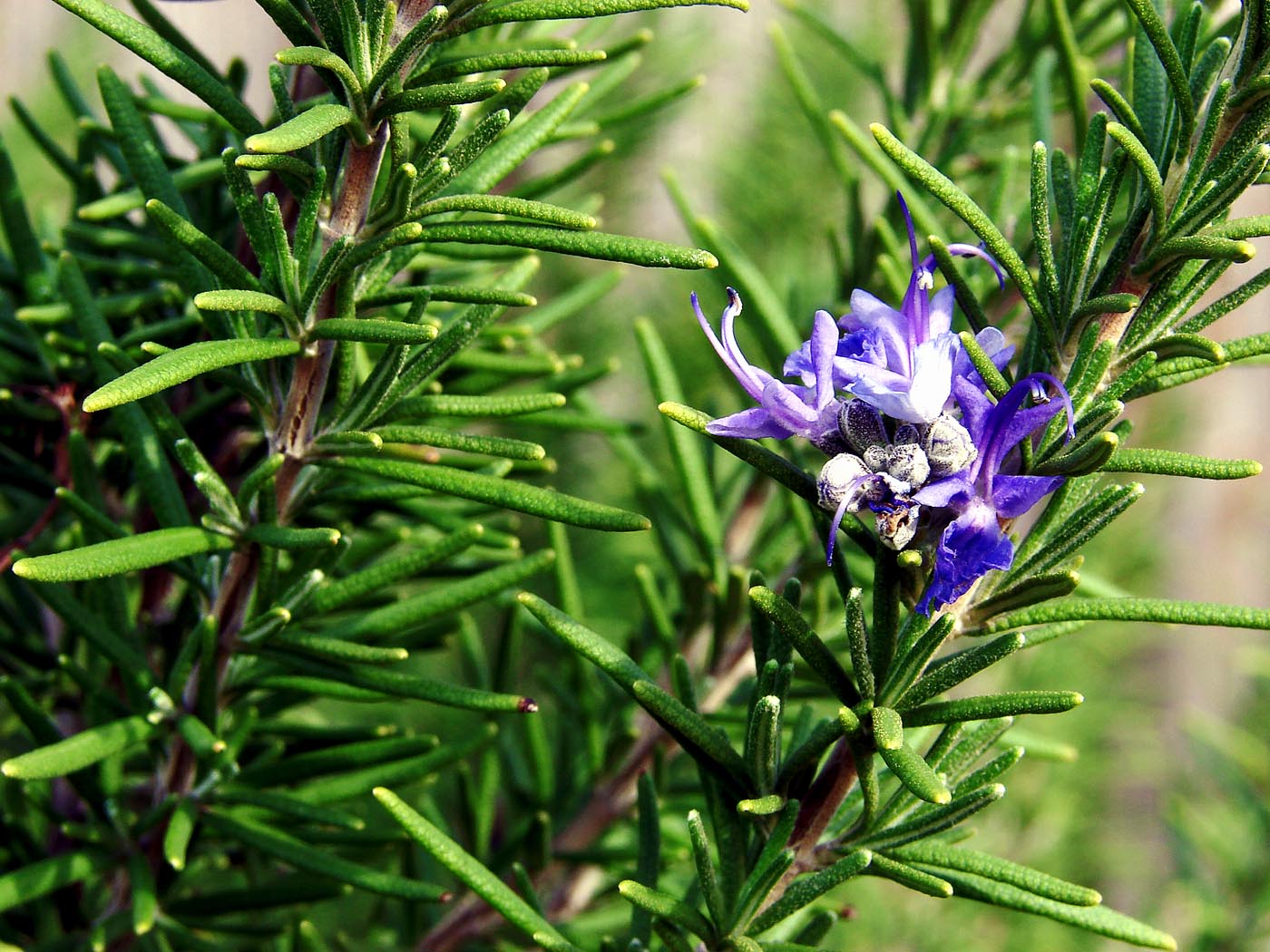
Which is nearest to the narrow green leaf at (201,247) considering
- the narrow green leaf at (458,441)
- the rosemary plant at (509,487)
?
the rosemary plant at (509,487)

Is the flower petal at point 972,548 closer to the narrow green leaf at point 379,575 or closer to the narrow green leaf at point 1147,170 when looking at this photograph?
the narrow green leaf at point 1147,170

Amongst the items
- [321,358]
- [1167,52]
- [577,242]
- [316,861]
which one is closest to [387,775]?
[316,861]

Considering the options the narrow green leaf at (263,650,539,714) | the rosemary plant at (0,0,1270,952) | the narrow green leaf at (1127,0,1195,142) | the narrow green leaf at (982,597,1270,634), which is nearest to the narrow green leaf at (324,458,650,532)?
the rosemary plant at (0,0,1270,952)

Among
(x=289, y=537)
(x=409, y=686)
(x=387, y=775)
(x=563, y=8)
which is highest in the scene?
(x=563, y=8)

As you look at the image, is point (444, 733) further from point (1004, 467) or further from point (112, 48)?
point (112, 48)

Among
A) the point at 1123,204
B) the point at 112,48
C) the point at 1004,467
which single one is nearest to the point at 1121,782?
the point at 1123,204

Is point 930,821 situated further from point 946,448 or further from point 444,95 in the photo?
point 444,95

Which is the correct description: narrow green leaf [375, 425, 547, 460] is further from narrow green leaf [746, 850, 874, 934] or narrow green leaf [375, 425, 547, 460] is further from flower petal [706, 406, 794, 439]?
narrow green leaf [746, 850, 874, 934]
